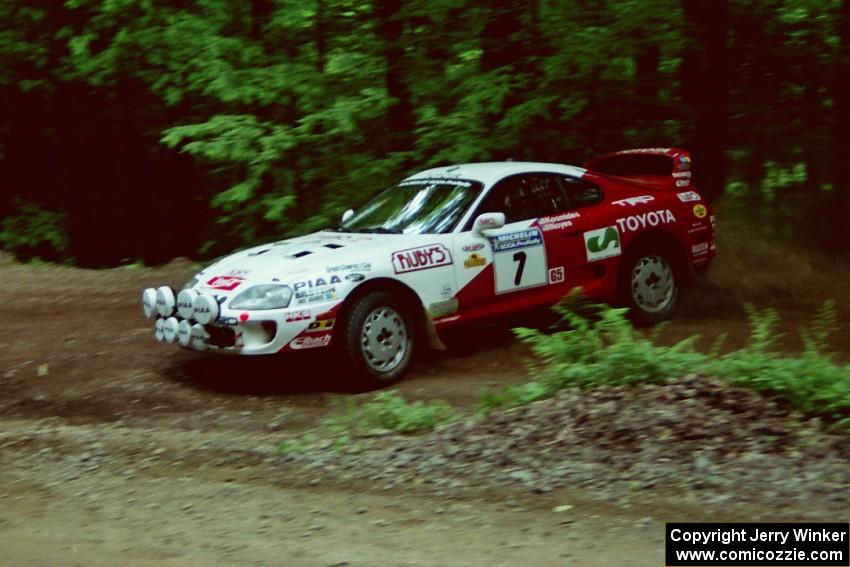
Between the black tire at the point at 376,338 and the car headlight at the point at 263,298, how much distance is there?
1.66 ft

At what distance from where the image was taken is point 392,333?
952 cm

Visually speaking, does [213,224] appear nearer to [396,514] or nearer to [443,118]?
[443,118]

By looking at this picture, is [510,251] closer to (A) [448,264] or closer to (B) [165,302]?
(A) [448,264]

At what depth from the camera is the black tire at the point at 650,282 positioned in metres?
11.1

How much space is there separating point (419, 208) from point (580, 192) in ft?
5.32

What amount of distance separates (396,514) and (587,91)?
27.8 feet

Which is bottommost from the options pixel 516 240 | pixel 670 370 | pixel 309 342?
pixel 670 370

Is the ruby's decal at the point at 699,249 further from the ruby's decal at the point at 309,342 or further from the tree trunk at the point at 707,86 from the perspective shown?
the ruby's decal at the point at 309,342

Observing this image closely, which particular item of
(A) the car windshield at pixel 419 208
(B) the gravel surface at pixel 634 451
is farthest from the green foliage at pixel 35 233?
(B) the gravel surface at pixel 634 451

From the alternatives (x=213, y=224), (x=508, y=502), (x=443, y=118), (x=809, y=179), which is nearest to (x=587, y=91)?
(x=443, y=118)

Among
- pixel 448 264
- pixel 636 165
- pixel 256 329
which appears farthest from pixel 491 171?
pixel 256 329

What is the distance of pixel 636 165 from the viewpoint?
1273cm

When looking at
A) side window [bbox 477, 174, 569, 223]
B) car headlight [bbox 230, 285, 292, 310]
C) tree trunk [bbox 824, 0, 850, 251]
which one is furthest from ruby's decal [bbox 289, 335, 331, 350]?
tree trunk [bbox 824, 0, 850, 251]

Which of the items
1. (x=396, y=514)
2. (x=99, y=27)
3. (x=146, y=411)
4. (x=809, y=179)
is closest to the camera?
(x=396, y=514)
